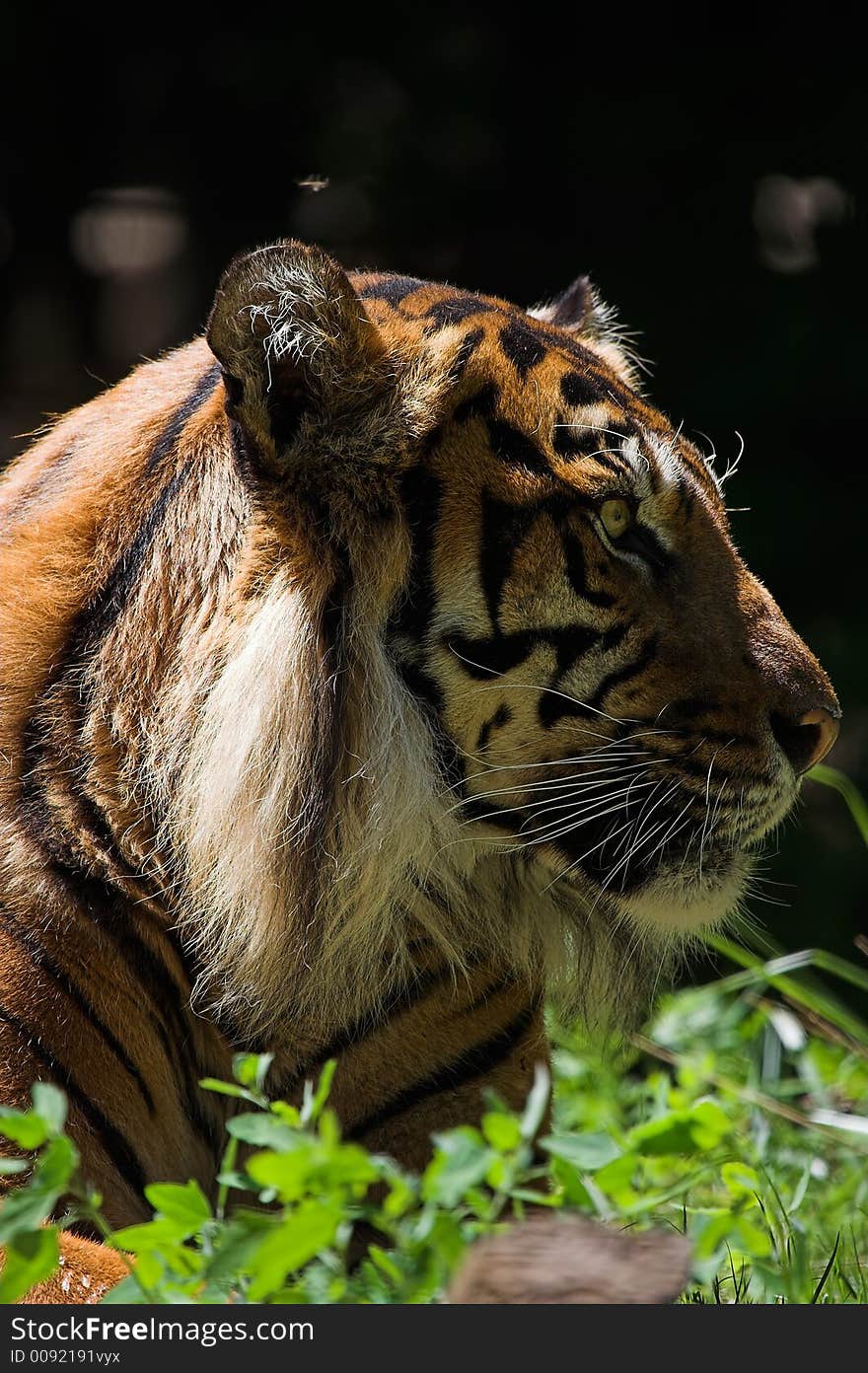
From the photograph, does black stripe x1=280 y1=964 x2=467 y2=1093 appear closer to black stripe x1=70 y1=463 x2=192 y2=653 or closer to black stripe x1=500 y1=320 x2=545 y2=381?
black stripe x1=70 y1=463 x2=192 y2=653

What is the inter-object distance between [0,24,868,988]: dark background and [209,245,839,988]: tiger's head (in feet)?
7.02

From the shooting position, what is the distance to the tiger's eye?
80.7 inches

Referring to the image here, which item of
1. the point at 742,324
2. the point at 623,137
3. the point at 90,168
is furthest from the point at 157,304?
the point at 742,324

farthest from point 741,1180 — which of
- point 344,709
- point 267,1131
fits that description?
point 267,1131

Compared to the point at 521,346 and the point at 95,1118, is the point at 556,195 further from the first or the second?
the point at 95,1118

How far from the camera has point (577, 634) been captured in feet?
6.71

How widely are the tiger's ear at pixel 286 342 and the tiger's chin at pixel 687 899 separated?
2.63ft

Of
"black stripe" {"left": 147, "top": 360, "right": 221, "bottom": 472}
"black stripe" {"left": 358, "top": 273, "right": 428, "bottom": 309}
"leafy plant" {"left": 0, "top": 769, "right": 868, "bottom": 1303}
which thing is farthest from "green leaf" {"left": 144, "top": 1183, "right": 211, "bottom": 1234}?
"black stripe" {"left": 358, "top": 273, "right": 428, "bottom": 309}

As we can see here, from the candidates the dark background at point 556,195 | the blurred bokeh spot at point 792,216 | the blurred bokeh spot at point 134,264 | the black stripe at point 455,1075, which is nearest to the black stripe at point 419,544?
the black stripe at point 455,1075

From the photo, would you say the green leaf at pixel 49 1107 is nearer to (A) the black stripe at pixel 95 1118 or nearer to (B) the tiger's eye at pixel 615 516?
(A) the black stripe at pixel 95 1118

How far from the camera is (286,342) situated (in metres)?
1.89

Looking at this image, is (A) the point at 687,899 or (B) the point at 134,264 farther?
(B) the point at 134,264

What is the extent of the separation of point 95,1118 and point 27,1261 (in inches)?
28.7

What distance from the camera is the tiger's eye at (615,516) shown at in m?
2.05
